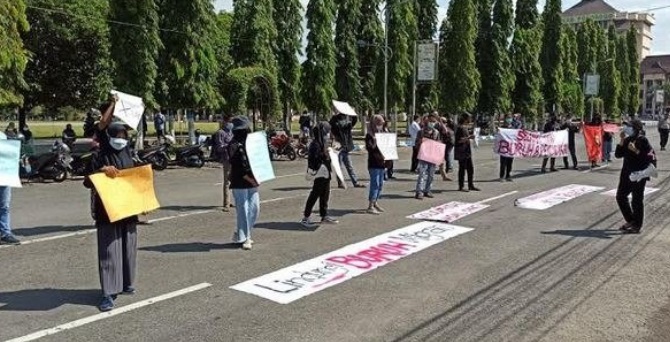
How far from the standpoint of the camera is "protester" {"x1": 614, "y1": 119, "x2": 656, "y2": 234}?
9.84 meters

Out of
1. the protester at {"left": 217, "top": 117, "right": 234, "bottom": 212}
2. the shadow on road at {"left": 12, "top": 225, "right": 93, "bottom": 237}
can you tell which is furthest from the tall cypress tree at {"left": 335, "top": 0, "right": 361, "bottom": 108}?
the shadow on road at {"left": 12, "top": 225, "right": 93, "bottom": 237}

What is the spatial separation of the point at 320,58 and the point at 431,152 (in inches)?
1069

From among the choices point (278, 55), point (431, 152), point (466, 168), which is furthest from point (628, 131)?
point (278, 55)

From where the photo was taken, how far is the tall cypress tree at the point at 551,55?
2307 inches

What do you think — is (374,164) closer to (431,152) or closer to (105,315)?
(431,152)

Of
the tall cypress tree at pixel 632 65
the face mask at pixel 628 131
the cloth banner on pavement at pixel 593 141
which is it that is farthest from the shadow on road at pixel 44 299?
the tall cypress tree at pixel 632 65

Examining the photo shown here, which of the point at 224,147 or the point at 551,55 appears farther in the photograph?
the point at 551,55

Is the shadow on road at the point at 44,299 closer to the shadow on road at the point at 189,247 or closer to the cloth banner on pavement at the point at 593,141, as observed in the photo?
the shadow on road at the point at 189,247

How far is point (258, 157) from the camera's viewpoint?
8672mm

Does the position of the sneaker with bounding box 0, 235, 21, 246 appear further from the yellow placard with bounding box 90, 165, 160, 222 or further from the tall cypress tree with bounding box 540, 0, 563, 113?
the tall cypress tree with bounding box 540, 0, 563, 113

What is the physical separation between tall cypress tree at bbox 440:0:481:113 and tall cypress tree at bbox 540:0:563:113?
15.6 meters

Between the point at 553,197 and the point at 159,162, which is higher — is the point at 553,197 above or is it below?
below

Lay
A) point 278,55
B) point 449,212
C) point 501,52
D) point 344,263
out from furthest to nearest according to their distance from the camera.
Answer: point 501,52 < point 278,55 < point 449,212 < point 344,263

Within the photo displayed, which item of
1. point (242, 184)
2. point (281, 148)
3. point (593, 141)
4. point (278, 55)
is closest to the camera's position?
point (242, 184)
